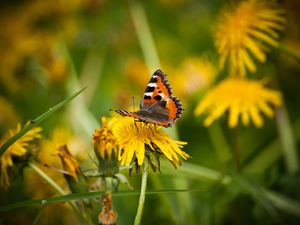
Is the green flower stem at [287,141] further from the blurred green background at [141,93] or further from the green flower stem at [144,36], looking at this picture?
the green flower stem at [144,36]

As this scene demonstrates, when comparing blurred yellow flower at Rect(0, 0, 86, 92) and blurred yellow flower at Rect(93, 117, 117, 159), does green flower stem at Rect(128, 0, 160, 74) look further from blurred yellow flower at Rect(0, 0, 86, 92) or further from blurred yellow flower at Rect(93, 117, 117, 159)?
blurred yellow flower at Rect(93, 117, 117, 159)

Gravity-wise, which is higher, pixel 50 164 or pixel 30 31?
pixel 30 31

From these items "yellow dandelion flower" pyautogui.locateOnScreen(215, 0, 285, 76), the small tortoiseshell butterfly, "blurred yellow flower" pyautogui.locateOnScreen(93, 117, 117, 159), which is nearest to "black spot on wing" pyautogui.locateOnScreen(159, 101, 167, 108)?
the small tortoiseshell butterfly

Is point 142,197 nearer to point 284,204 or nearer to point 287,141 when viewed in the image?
point 284,204

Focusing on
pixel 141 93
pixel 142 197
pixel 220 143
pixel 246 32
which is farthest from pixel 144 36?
pixel 142 197

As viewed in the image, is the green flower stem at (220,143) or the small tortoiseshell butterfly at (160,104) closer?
the small tortoiseshell butterfly at (160,104)

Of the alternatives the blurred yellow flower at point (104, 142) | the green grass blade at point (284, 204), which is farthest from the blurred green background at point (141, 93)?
the blurred yellow flower at point (104, 142)
